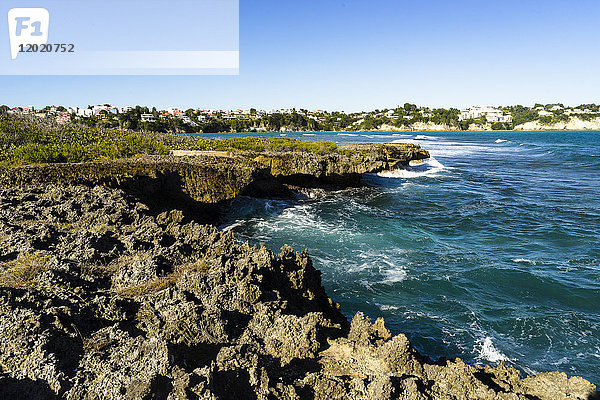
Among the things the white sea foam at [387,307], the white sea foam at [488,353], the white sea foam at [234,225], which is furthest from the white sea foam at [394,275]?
the white sea foam at [234,225]

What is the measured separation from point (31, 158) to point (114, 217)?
18891 millimetres

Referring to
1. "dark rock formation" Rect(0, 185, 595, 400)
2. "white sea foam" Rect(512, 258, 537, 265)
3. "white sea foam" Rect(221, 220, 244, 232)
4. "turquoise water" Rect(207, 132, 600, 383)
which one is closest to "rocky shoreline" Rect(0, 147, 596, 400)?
"dark rock formation" Rect(0, 185, 595, 400)

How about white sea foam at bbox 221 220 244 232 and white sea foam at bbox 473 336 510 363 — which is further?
white sea foam at bbox 221 220 244 232

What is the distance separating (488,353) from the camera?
10.1 m

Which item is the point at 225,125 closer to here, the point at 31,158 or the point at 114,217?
the point at 31,158

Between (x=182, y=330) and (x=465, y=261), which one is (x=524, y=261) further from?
(x=182, y=330)

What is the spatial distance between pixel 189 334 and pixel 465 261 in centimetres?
1463

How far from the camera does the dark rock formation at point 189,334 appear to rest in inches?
191

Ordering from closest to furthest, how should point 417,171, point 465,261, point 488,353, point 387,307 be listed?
point 488,353 < point 387,307 < point 465,261 < point 417,171

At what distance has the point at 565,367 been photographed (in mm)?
9492

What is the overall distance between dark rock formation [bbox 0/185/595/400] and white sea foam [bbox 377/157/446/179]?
3531cm

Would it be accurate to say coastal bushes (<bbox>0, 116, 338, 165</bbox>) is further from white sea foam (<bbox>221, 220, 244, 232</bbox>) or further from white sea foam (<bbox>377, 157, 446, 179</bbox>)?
white sea foam (<bbox>221, 220, 244, 232</bbox>)

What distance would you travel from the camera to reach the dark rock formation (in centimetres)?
484

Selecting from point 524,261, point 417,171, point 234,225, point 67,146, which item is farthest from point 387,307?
point 417,171
